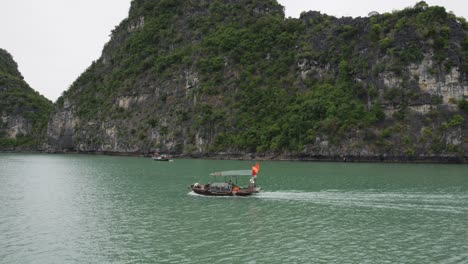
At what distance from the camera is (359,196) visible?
3516 centimetres

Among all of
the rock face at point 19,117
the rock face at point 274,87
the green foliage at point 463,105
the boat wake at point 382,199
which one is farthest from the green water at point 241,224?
the rock face at point 19,117

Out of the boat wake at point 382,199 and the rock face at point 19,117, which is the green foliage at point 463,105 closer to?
the boat wake at point 382,199

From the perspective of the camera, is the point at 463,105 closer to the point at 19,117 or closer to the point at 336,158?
the point at 336,158

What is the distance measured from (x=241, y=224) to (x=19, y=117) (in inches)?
6062

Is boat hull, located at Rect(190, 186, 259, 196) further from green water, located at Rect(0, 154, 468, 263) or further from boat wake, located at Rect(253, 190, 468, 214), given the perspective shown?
boat wake, located at Rect(253, 190, 468, 214)

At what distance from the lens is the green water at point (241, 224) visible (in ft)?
66.0

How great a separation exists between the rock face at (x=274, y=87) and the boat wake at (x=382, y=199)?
45602 millimetres

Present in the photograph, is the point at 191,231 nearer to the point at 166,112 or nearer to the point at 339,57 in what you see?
the point at 339,57

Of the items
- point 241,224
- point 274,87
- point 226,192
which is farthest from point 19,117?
point 241,224

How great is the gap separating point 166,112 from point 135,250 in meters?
91.8

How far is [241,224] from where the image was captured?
26250 mm

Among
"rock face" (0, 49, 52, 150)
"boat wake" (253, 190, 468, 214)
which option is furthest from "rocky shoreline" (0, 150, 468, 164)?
"rock face" (0, 49, 52, 150)

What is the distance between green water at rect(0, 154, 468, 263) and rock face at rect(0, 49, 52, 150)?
398ft

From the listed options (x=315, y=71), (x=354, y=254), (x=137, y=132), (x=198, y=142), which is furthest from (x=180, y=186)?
(x=137, y=132)
